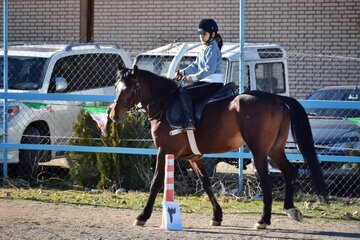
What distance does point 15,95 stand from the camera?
1388cm

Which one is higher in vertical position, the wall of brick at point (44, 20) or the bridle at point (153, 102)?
the wall of brick at point (44, 20)

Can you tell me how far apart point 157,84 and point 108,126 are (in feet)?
9.98

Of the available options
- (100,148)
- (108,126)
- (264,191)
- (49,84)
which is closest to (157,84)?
(264,191)

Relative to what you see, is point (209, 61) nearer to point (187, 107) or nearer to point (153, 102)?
point (187, 107)

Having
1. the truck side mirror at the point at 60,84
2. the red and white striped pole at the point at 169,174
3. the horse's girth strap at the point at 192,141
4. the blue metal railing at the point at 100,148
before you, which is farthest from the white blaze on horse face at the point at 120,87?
the truck side mirror at the point at 60,84

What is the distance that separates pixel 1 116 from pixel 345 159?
5660 millimetres

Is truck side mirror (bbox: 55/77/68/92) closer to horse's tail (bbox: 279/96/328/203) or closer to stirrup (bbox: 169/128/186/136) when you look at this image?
stirrup (bbox: 169/128/186/136)

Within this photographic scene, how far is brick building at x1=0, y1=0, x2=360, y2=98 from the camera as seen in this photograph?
20312 mm

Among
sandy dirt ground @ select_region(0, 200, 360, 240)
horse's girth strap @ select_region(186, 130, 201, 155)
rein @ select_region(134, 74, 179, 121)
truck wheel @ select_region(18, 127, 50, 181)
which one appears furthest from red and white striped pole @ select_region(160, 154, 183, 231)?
truck wheel @ select_region(18, 127, 50, 181)

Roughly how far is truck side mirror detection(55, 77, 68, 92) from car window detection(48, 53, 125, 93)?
294 mm

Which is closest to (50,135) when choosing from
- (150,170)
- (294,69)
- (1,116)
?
(1,116)

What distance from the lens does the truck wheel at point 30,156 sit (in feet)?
48.4

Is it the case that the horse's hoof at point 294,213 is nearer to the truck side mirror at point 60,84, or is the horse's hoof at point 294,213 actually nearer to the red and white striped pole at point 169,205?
the red and white striped pole at point 169,205

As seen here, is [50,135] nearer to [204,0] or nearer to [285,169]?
[285,169]
